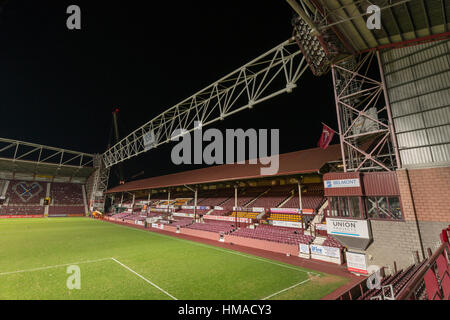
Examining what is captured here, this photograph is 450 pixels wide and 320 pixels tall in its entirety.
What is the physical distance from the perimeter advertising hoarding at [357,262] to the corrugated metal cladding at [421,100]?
472 centimetres

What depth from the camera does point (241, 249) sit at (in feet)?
46.6

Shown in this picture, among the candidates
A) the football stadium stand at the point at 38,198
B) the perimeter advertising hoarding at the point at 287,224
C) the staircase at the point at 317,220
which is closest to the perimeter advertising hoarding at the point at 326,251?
the staircase at the point at 317,220

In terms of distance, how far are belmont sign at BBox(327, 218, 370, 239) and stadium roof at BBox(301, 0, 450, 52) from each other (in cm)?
810

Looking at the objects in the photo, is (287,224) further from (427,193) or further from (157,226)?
(157,226)

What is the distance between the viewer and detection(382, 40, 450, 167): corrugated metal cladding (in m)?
8.70

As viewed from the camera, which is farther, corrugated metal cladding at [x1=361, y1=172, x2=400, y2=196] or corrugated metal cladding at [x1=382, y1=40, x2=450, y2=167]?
corrugated metal cladding at [x1=361, y1=172, x2=400, y2=196]

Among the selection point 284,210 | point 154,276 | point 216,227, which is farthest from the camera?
point 216,227

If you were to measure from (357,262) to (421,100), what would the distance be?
26.2 ft

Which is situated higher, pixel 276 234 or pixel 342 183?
pixel 342 183

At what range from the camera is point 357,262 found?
30.7 ft

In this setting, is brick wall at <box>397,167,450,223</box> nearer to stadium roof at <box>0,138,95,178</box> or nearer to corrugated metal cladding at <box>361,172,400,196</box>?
corrugated metal cladding at <box>361,172,400,196</box>

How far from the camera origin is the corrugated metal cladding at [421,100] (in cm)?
870

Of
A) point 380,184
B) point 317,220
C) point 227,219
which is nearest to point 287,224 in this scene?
point 317,220

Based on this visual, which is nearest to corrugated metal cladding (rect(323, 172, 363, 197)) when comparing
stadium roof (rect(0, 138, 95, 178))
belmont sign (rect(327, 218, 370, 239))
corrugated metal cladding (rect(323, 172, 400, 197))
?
corrugated metal cladding (rect(323, 172, 400, 197))
